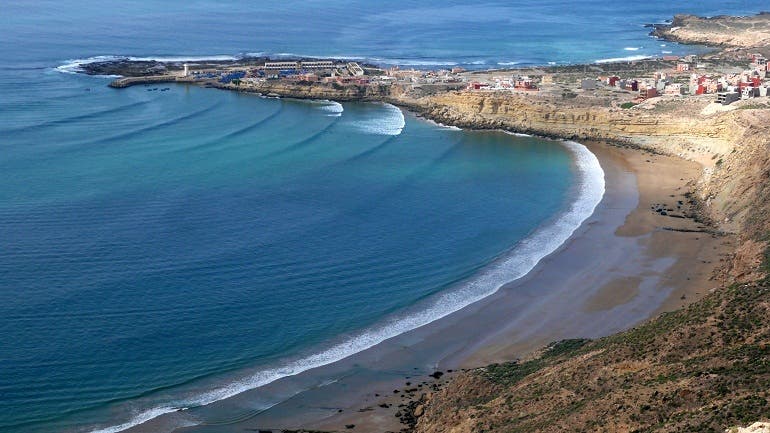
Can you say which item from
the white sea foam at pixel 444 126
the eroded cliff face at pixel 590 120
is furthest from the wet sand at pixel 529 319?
the white sea foam at pixel 444 126

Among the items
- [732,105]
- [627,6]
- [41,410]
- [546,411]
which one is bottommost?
[41,410]

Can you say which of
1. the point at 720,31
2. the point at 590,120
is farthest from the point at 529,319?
the point at 720,31

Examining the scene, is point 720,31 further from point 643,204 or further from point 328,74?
point 643,204

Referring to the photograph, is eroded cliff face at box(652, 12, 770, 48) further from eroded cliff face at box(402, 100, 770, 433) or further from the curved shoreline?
eroded cliff face at box(402, 100, 770, 433)

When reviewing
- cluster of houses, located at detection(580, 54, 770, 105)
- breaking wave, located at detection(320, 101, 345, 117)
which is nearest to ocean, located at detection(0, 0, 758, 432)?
breaking wave, located at detection(320, 101, 345, 117)

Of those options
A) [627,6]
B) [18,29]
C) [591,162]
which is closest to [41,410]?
[591,162]

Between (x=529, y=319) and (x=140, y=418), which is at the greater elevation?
(x=529, y=319)

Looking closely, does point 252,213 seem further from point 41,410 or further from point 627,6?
point 627,6
